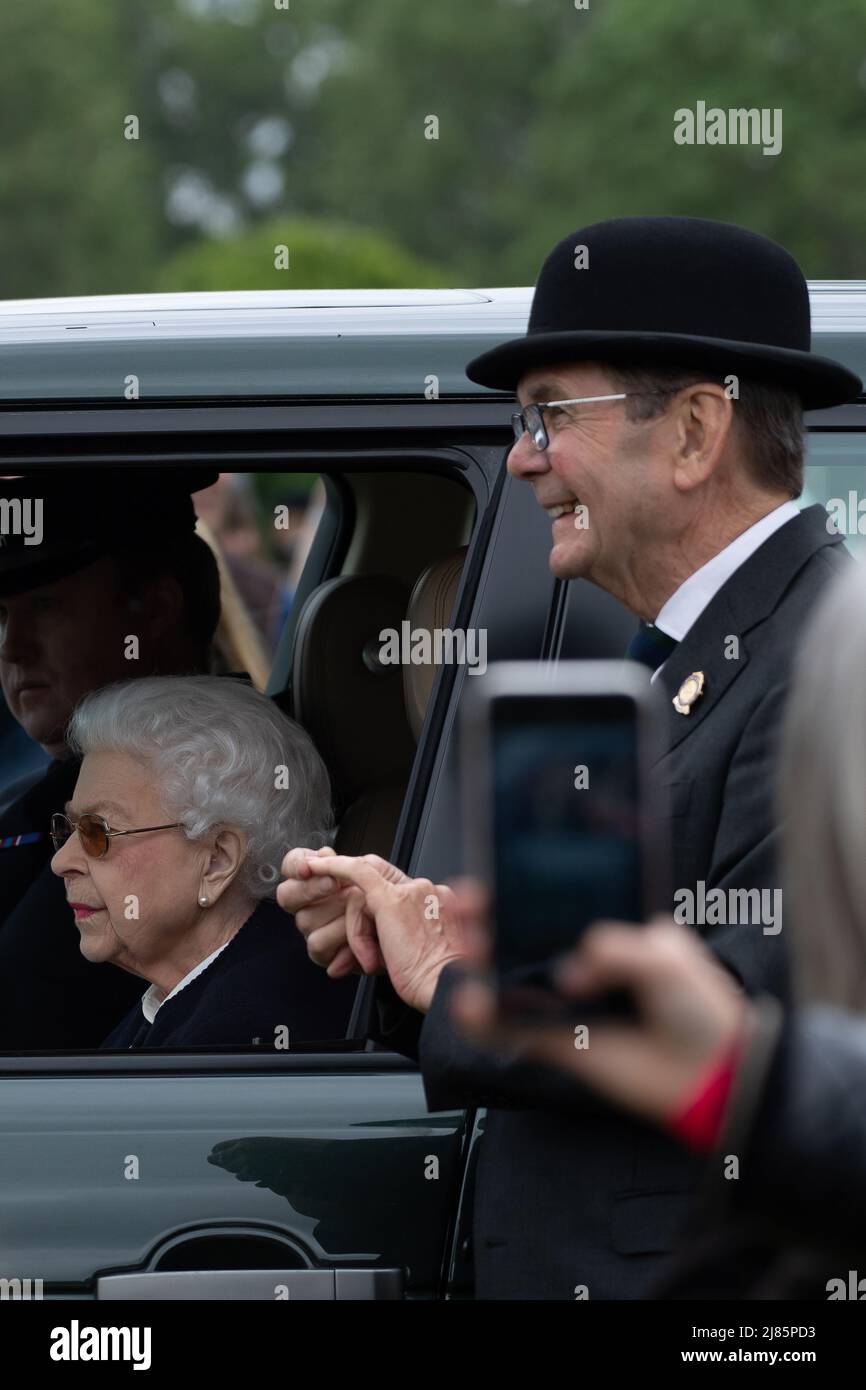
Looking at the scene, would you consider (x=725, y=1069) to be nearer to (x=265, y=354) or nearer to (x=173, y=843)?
(x=265, y=354)

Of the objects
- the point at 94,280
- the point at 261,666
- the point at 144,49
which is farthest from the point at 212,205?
the point at 261,666

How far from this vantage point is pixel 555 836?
42.4 inches

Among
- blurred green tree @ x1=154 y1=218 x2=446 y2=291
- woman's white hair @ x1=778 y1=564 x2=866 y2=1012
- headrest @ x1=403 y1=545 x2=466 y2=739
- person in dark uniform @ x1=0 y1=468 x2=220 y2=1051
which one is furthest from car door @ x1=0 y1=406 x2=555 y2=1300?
blurred green tree @ x1=154 y1=218 x2=446 y2=291

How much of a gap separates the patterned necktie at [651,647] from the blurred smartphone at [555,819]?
0.99m

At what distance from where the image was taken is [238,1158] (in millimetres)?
2119

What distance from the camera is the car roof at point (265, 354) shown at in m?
2.26

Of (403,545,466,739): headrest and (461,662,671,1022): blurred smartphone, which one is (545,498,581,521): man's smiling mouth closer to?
(403,545,466,739): headrest

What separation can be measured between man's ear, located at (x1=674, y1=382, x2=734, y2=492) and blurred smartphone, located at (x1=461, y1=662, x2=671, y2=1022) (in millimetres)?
1018

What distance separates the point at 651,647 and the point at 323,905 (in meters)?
0.45

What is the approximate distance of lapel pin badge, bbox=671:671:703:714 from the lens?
77.6 inches
